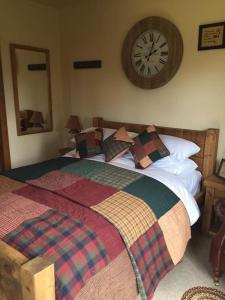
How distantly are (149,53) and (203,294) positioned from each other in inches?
94.3

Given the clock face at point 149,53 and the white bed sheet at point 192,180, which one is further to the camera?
the clock face at point 149,53

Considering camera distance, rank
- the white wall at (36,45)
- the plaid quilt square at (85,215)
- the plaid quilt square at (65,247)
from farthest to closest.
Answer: the white wall at (36,45), the plaid quilt square at (85,215), the plaid quilt square at (65,247)

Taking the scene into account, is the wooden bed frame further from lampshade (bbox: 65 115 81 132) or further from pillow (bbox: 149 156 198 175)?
lampshade (bbox: 65 115 81 132)

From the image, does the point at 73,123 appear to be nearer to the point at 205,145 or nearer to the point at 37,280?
the point at 205,145

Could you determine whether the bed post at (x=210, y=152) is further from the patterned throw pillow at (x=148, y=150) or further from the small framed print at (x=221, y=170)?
the patterned throw pillow at (x=148, y=150)

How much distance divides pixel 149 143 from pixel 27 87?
1.94m

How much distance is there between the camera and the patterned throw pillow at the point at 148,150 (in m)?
2.47

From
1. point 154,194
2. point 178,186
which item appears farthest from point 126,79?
point 154,194

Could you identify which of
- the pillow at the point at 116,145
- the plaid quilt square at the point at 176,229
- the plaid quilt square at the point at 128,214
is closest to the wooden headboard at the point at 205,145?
the pillow at the point at 116,145

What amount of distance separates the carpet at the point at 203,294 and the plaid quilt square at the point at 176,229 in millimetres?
226

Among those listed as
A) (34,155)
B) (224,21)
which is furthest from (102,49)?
(34,155)

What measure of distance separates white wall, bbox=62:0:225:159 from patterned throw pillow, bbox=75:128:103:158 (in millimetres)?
540

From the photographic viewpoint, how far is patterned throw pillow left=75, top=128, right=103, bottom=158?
2.84m

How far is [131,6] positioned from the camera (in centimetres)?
296
